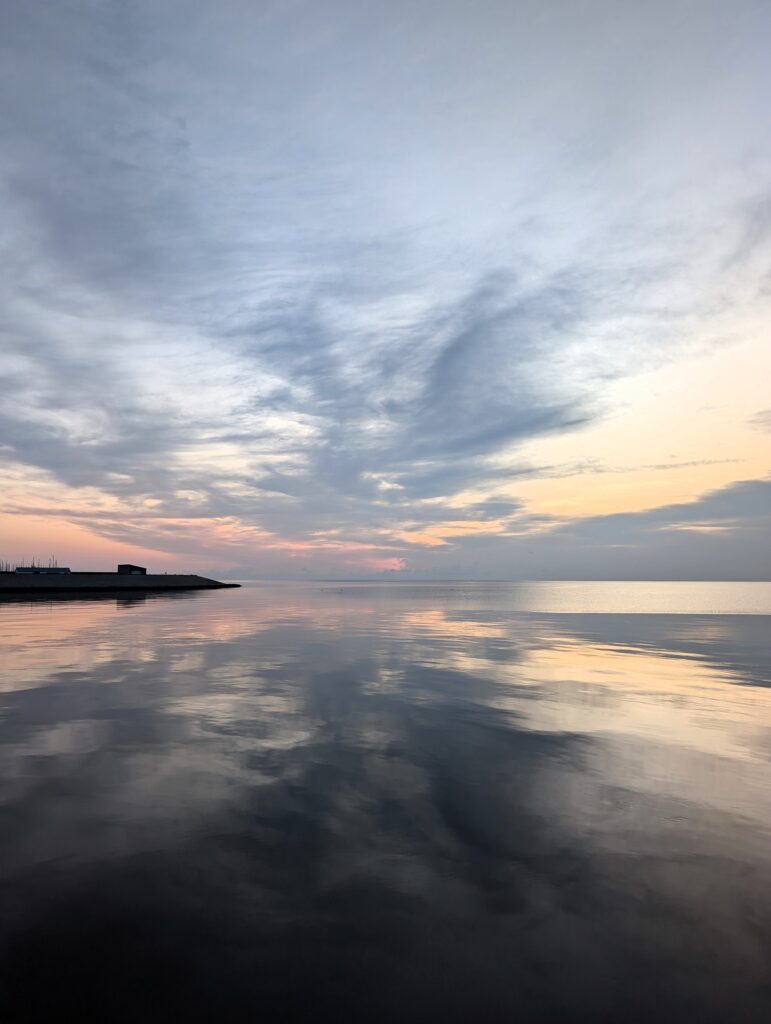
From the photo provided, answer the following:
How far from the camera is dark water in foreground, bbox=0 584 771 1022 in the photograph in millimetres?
5574

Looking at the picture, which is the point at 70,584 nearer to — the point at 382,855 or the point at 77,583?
the point at 77,583

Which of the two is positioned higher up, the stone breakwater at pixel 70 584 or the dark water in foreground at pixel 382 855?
the stone breakwater at pixel 70 584

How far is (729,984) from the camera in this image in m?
5.76

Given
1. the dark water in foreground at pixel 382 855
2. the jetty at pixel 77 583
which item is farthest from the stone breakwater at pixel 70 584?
the dark water in foreground at pixel 382 855

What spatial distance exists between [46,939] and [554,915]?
19.6 ft

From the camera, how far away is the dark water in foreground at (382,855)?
5574 mm

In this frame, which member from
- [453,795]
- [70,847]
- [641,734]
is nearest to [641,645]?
[641,734]

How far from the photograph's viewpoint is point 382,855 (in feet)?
27.0

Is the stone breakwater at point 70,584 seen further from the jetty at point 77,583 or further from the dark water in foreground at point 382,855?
the dark water in foreground at point 382,855

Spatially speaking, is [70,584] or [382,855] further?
[70,584]

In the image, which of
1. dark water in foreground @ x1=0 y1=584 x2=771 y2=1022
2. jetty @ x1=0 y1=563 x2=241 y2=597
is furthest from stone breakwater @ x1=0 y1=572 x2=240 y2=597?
dark water in foreground @ x1=0 y1=584 x2=771 y2=1022

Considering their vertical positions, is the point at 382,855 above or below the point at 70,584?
below


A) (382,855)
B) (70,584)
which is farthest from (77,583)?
(382,855)

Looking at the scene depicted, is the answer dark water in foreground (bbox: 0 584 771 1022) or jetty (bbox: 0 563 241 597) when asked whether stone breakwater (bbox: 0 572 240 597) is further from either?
dark water in foreground (bbox: 0 584 771 1022)
